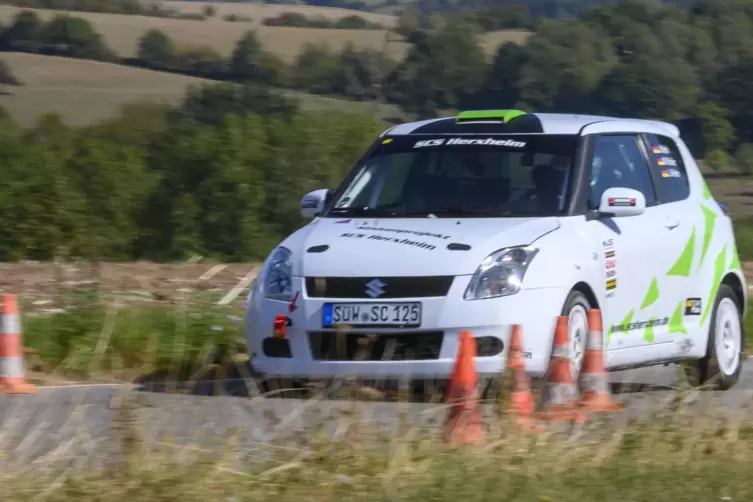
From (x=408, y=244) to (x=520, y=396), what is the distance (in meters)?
1.46

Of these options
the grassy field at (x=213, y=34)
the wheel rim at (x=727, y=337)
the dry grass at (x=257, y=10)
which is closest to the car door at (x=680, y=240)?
the wheel rim at (x=727, y=337)

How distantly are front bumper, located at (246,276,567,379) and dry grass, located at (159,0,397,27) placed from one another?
46.6 m

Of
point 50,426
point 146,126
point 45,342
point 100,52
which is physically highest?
point 50,426

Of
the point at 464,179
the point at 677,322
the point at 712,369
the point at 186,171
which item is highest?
the point at 464,179

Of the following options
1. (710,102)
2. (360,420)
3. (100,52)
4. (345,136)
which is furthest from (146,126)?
(360,420)

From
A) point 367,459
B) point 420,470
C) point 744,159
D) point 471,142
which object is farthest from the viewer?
point 744,159

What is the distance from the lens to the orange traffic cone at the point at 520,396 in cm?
632

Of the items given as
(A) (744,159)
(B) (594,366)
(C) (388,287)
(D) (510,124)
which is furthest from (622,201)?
(A) (744,159)

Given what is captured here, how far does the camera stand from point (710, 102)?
43.9 meters

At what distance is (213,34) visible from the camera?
54.4 m

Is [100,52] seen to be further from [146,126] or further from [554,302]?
[554,302]

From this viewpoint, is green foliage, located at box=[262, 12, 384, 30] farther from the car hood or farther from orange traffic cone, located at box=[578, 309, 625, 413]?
orange traffic cone, located at box=[578, 309, 625, 413]

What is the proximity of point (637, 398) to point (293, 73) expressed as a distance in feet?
153

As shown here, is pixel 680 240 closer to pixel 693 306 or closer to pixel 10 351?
pixel 693 306
